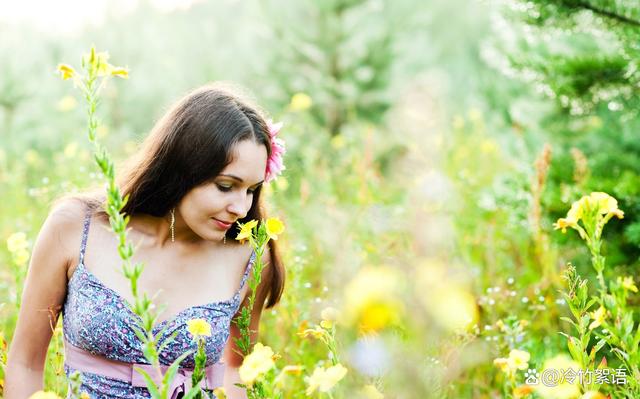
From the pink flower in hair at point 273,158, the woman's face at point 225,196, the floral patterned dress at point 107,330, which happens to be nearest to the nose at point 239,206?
the woman's face at point 225,196

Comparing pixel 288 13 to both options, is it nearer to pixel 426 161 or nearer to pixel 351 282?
pixel 426 161

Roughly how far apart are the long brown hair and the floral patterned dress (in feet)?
0.63

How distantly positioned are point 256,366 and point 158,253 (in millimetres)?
772

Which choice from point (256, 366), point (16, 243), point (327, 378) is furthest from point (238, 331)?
point (327, 378)

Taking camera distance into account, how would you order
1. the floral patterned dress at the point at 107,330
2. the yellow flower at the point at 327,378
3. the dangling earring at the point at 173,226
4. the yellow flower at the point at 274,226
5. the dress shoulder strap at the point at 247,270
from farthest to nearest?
the dress shoulder strap at the point at 247,270
the dangling earring at the point at 173,226
the floral patterned dress at the point at 107,330
the yellow flower at the point at 274,226
the yellow flower at the point at 327,378

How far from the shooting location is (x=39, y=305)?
5.65 ft

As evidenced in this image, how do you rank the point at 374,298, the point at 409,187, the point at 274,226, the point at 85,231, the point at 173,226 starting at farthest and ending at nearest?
the point at 409,187
the point at 173,226
the point at 85,231
the point at 274,226
the point at 374,298

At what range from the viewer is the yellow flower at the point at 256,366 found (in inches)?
45.9

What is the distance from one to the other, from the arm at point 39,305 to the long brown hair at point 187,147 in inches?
5.4

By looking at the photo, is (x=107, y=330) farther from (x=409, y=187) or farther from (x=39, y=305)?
(x=409, y=187)

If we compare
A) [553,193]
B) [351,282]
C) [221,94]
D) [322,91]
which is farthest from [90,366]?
[322,91]

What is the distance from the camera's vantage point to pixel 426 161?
9.84 feet

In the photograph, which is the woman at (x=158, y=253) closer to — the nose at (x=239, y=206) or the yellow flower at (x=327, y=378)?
the nose at (x=239, y=206)

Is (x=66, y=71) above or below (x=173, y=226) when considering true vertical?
above
